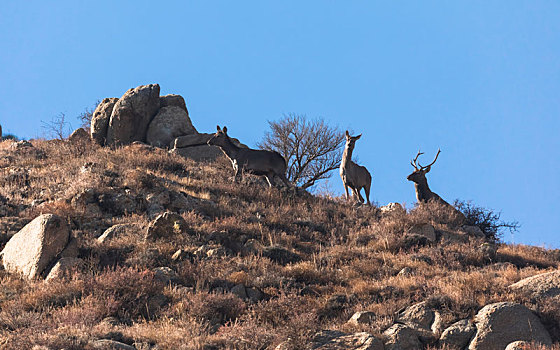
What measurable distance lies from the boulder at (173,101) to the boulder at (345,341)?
22145mm

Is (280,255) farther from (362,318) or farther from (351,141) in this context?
(351,141)

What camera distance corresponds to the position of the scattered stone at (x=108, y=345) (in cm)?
888

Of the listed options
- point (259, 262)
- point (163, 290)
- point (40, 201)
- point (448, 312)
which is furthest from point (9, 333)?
point (40, 201)

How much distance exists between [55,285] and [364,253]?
294 inches

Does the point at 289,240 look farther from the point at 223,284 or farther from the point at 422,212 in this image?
the point at 422,212

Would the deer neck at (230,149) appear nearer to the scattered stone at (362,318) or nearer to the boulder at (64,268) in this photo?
the boulder at (64,268)

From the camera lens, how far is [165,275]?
1247 centimetres

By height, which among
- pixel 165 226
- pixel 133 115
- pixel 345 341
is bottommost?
pixel 345 341

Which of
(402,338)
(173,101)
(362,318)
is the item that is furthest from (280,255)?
(173,101)

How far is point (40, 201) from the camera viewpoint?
1720cm

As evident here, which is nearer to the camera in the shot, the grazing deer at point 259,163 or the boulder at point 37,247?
the boulder at point 37,247

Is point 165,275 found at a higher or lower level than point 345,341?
higher

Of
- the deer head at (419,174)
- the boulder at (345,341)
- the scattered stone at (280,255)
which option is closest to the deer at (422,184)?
the deer head at (419,174)

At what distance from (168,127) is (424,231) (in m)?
15.3
